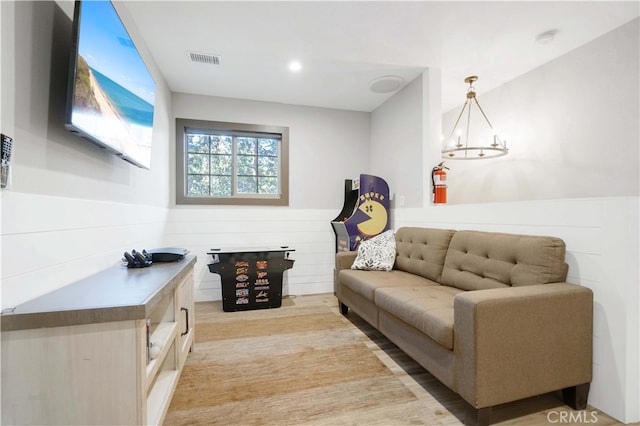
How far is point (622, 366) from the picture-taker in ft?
4.72

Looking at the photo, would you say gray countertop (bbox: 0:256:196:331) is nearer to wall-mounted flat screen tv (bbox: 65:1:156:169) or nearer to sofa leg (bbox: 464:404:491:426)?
wall-mounted flat screen tv (bbox: 65:1:156:169)

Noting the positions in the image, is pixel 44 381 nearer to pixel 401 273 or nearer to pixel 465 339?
pixel 465 339

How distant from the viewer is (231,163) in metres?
3.81

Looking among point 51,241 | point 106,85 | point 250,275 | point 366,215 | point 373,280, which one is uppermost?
point 106,85

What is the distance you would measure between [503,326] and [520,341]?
0.14 meters

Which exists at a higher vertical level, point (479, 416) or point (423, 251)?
point (423, 251)

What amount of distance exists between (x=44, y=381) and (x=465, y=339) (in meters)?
1.62

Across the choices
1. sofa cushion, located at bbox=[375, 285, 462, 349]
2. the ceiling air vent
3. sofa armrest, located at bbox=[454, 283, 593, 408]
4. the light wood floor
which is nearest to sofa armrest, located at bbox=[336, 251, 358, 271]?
the light wood floor

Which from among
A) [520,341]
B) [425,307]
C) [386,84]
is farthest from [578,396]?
[386,84]

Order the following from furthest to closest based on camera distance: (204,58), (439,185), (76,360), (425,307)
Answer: (439,185) < (204,58) < (425,307) < (76,360)

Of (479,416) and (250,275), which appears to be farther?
(250,275)

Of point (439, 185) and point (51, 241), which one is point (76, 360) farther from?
point (439, 185)

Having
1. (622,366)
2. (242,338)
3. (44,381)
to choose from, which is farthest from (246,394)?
(622,366)

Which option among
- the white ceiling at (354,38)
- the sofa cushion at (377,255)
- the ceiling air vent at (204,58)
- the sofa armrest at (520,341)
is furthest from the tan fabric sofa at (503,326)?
the ceiling air vent at (204,58)
